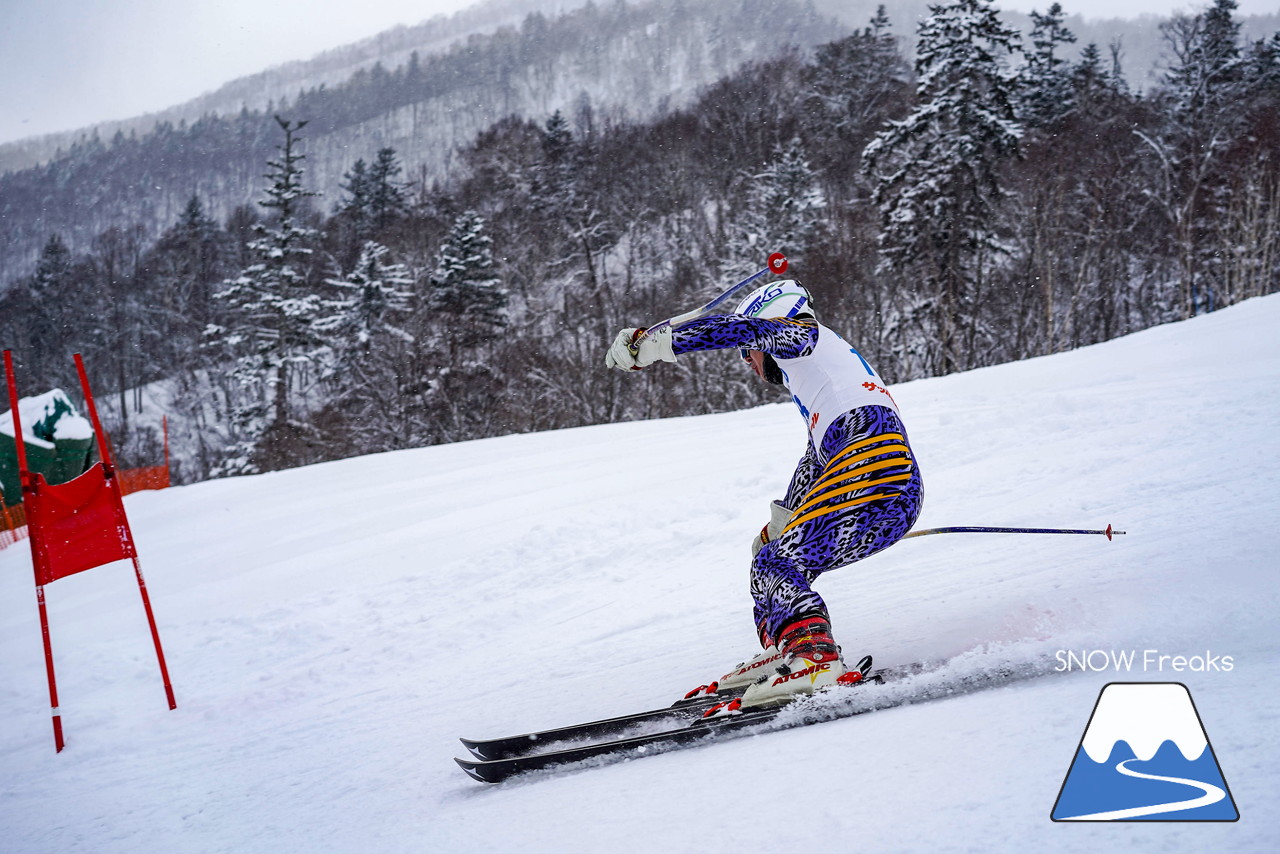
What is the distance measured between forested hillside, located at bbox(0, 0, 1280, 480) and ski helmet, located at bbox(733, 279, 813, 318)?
22.1 m

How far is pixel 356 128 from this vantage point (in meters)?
89.6

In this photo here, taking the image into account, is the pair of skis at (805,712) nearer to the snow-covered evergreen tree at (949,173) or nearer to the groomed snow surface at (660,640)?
the groomed snow surface at (660,640)

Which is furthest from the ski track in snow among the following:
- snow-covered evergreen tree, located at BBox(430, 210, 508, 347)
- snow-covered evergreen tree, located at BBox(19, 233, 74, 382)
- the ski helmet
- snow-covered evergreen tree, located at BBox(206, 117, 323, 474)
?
snow-covered evergreen tree, located at BBox(19, 233, 74, 382)

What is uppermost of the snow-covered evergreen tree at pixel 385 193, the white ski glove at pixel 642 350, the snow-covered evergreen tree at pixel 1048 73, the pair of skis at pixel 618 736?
the snow-covered evergreen tree at pixel 385 193

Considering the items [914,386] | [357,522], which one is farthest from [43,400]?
[914,386]

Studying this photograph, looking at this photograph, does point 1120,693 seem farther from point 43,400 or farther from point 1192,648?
point 43,400

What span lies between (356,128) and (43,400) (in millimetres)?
85822

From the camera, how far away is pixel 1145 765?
203 cm

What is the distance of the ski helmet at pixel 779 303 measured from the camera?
2963 mm

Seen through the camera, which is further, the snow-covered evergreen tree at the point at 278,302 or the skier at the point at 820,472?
the snow-covered evergreen tree at the point at 278,302

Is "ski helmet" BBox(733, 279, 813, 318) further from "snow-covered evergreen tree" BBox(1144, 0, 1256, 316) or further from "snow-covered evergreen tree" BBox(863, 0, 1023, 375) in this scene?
"snow-covered evergreen tree" BBox(1144, 0, 1256, 316)

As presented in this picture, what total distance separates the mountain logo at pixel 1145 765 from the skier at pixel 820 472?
0.89 metres
